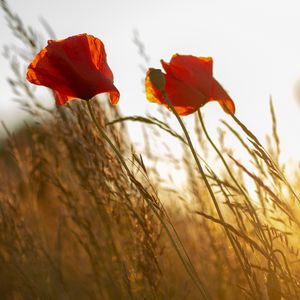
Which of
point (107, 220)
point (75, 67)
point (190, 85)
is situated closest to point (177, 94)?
point (190, 85)

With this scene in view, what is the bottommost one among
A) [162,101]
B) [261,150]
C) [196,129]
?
[261,150]

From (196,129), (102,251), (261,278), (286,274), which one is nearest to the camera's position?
(286,274)

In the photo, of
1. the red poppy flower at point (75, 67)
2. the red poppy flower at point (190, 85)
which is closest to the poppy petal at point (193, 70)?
the red poppy flower at point (190, 85)

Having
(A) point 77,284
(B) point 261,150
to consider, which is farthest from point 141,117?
(A) point 77,284

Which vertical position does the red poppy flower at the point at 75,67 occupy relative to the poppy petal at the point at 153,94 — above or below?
above

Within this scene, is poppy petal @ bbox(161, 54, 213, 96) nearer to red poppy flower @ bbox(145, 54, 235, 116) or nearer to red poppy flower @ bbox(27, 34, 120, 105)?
red poppy flower @ bbox(145, 54, 235, 116)

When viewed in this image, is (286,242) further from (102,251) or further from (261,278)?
(102,251)

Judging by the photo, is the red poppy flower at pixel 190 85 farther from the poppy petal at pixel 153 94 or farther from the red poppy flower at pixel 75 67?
the red poppy flower at pixel 75 67

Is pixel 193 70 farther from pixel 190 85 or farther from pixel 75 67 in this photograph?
pixel 75 67
